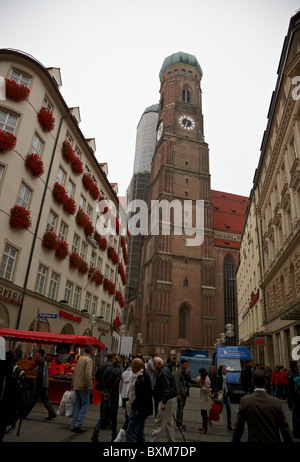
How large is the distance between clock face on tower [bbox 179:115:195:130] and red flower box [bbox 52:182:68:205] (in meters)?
44.5

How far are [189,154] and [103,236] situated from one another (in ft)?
110

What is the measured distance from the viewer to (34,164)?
17.2m

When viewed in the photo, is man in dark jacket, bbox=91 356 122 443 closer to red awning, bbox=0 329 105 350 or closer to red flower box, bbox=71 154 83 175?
red awning, bbox=0 329 105 350

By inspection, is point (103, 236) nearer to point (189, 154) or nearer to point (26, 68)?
point (26, 68)

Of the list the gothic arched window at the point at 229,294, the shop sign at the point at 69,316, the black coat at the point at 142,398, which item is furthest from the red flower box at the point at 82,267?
the gothic arched window at the point at 229,294

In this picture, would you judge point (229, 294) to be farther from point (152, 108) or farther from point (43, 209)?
Result: point (152, 108)

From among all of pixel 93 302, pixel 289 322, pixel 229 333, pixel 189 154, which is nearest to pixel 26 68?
pixel 93 302

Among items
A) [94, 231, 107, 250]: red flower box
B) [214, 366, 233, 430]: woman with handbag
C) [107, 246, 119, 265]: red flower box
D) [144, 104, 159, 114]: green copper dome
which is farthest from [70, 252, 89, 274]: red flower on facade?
[144, 104, 159, 114]: green copper dome

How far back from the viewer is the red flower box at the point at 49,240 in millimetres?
18688

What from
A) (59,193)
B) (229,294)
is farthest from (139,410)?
(229,294)

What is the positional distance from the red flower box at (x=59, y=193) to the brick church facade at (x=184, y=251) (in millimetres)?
28633

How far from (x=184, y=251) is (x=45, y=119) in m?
35.0

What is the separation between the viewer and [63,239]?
2180 centimetres
